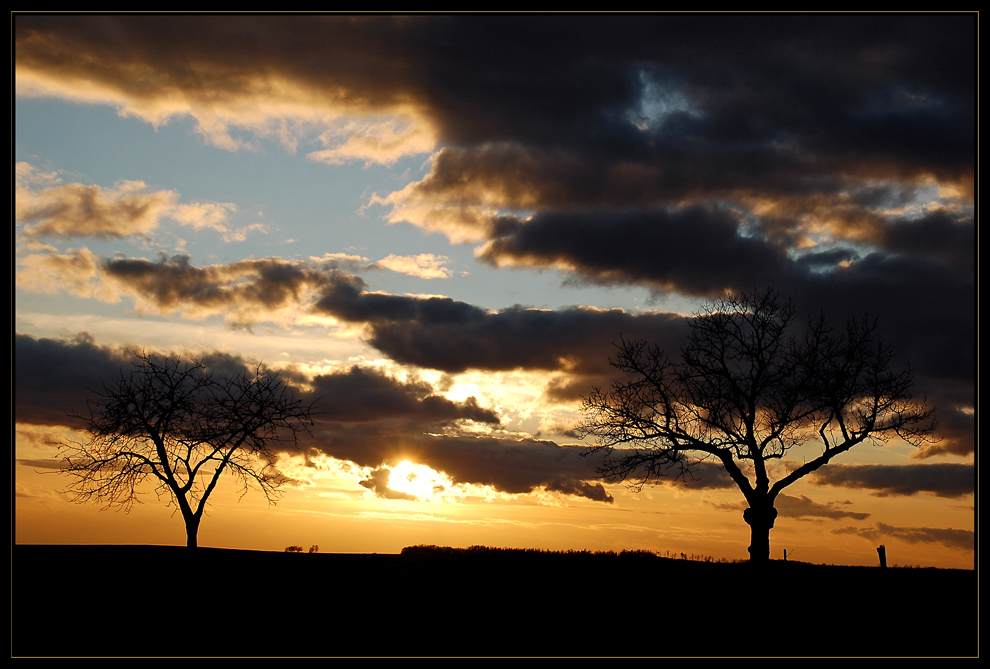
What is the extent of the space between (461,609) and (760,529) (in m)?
17.0

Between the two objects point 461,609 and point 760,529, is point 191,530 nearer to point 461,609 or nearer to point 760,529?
point 461,609

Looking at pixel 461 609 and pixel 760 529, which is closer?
pixel 461 609

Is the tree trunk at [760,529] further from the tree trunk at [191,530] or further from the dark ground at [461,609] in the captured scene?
the tree trunk at [191,530]

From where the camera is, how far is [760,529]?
29.0 metres

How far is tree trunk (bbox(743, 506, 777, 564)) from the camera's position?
28781 mm

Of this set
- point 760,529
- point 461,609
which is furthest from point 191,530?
point 760,529

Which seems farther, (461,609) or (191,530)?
(191,530)

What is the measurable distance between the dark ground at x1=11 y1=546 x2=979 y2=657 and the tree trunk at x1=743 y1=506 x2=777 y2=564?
3.13 meters

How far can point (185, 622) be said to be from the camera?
621 inches

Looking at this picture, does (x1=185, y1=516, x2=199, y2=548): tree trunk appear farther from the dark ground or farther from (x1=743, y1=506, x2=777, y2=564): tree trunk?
(x1=743, y1=506, x2=777, y2=564): tree trunk

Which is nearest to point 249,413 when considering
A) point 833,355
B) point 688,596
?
point 688,596

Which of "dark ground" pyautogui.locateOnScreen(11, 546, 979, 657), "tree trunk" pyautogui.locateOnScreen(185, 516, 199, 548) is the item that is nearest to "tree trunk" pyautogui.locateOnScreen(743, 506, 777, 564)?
"dark ground" pyautogui.locateOnScreen(11, 546, 979, 657)

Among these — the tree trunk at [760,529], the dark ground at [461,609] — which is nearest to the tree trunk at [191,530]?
the dark ground at [461,609]

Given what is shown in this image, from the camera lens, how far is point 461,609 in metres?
17.3
